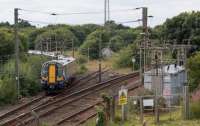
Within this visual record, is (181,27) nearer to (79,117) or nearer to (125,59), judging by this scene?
(125,59)

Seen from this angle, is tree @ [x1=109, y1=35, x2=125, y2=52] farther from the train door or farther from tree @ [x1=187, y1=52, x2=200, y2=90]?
tree @ [x1=187, y1=52, x2=200, y2=90]

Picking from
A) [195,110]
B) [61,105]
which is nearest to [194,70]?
[61,105]

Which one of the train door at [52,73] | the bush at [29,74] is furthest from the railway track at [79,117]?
the bush at [29,74]

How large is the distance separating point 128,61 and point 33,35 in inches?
1388

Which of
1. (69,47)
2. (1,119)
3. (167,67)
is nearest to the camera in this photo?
(1,119)

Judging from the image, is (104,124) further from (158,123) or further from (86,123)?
(86,123)

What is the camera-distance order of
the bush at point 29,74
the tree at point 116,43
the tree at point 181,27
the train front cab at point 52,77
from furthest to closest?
the tree at point 116,43 → the tree at point 181,27 → the bush at point 29,74 → the train front cab at point 52,77

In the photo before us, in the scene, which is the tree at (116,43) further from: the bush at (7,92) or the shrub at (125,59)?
the bush at (7,92)

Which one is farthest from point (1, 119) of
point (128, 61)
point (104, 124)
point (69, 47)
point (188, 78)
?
point (69, 47)

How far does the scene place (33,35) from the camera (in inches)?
3671

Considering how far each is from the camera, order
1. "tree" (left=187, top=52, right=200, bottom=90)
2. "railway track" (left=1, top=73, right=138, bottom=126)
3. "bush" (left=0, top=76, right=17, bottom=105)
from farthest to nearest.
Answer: "bush" (left=0, top=76, right=17, bottom=105)
"tree" (left=187, top=52, right=200, bottom=90)
"railway track" (left=1, top=73, right=138, bottom=126)

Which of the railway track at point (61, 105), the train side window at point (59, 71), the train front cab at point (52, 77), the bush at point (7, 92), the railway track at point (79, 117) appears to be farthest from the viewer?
the train side window at point (59, 71)

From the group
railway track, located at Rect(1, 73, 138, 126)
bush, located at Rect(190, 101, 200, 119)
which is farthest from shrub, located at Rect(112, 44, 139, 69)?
bush, located at Rect(190, 101, 200, 119)

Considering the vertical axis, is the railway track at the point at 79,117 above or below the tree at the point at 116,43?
below
